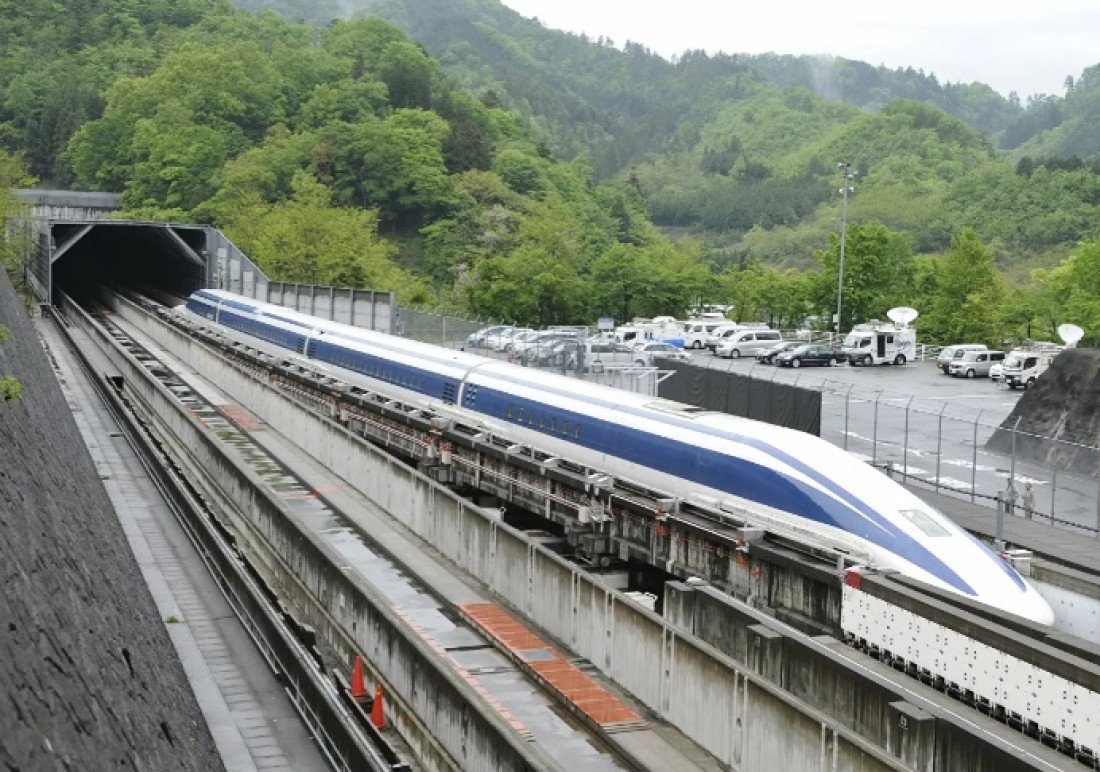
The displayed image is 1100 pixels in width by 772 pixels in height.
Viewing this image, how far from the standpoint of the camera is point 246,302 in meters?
70.7

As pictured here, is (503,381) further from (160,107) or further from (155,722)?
(160,107)

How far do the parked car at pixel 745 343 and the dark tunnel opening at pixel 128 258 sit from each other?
34908 millimetres

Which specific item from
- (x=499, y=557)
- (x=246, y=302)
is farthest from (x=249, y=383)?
(x=499, y=557)

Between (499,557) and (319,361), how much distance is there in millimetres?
31042

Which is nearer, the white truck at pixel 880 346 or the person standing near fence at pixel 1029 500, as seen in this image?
the person standing near fence at pixel 1029 500

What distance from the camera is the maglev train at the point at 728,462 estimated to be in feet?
65.4

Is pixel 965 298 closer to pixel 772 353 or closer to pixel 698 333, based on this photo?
pixel 698 333

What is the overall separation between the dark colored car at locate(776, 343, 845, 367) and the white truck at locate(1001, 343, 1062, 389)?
8606 mm

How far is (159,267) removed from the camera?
4222 inches

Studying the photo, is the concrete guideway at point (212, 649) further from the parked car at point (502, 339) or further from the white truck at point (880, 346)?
the white truck at point (880, 346)

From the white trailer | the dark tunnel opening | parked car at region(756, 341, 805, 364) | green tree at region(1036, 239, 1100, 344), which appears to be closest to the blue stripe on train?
parked car at region(756, 341, 805, 364)

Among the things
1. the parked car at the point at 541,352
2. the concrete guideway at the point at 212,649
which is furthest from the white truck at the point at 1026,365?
the concrete guideway at the point at 212,649

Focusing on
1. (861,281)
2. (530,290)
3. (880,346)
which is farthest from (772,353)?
(861,281)

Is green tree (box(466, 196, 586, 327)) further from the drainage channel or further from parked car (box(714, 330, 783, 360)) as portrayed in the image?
the drainage channel
